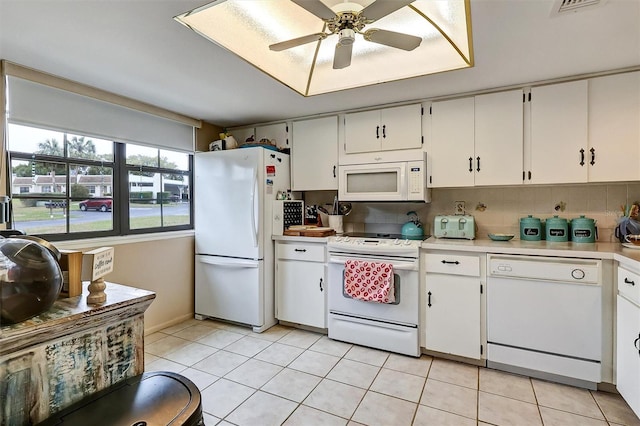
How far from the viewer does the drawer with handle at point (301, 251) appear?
9.85ft

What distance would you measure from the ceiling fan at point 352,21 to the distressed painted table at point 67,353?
1322mm

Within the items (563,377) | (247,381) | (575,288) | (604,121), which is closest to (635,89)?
(604,121)

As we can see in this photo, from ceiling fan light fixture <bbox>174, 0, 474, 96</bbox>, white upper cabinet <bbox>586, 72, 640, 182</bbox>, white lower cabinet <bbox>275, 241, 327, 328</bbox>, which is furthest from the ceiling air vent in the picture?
white lower cabinet <bbox>275, 241, 327, 328</bbox>

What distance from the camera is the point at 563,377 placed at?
218cm

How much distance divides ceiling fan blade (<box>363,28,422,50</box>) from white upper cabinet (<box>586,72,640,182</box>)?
1654 mm

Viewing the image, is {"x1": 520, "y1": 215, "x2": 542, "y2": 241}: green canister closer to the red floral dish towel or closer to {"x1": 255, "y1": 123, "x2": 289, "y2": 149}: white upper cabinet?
the red floral dish towel

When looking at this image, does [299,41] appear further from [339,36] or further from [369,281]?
[369,281]

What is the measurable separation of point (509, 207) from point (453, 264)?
0.86 metres

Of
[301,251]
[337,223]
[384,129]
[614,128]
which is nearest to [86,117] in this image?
[301,251]

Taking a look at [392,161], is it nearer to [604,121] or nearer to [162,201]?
[604,121]

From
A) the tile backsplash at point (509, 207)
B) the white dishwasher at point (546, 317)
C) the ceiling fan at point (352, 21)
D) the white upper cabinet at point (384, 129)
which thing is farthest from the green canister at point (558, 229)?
the ceiling fan at point (352, 21)

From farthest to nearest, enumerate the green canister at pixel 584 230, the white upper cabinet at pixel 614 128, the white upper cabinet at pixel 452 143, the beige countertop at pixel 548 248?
1. the white upper cabinet at pixel 452 143
2. the green canister at pixel 584 230
3. the white upper cabinet at pixel 614 128
4. the beige countertop at pixel 548 248

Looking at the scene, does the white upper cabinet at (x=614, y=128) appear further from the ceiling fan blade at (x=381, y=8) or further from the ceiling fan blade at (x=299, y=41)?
the ceiling fan blade at (x=299, y=41)

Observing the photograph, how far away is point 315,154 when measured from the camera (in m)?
3.30
